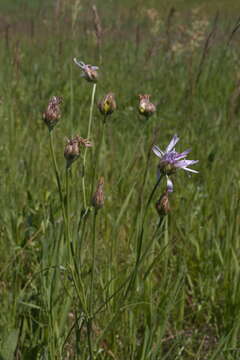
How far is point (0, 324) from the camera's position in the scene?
1201mm

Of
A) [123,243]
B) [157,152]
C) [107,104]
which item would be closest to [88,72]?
[107,104]

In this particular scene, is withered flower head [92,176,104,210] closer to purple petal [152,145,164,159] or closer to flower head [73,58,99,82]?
purple petal [152,145,164,159]

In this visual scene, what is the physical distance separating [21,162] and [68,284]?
0.87 m

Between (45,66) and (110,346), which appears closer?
(110,346)

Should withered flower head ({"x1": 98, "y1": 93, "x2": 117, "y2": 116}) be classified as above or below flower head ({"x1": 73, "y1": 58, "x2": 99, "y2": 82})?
below

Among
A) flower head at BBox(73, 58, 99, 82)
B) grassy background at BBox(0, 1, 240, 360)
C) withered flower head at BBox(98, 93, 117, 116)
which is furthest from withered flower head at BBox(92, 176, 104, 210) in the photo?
flower head at BBox(73, 58, 99, 82)

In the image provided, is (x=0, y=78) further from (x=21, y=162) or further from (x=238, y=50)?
(x=238, y=50)

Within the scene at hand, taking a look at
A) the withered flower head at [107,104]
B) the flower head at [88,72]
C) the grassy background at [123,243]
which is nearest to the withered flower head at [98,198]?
the grassy background at [123,243]

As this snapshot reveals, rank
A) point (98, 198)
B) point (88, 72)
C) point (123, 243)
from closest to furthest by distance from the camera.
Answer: point (98, 198)
point (88, 72)
point (123, 243)

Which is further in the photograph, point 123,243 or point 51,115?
point 123,243

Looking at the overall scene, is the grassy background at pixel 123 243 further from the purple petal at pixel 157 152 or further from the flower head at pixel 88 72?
the flower head at pixel 88 72

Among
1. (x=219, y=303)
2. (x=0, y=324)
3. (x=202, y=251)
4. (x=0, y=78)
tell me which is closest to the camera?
(x=0, y=324)

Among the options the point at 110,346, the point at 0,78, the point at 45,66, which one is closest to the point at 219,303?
the point at 110,346

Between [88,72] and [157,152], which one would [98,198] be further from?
[88,72]
